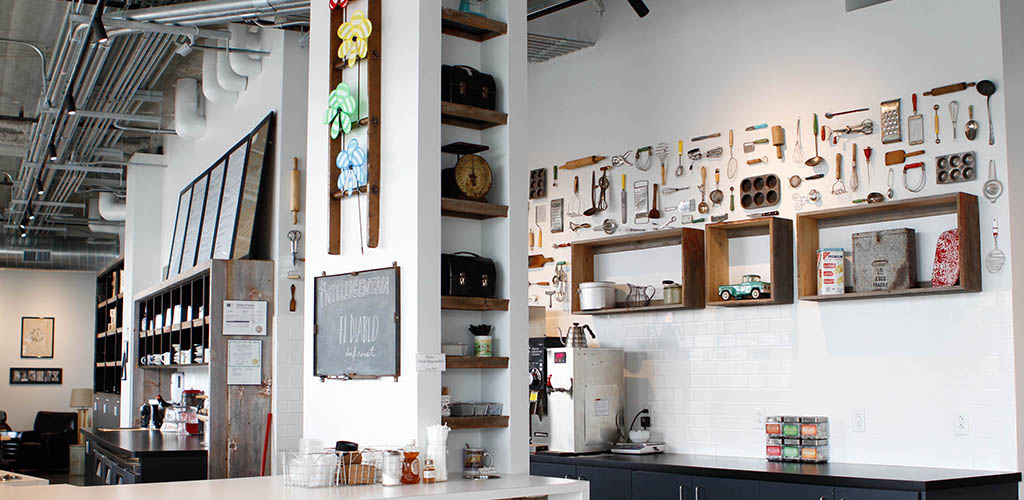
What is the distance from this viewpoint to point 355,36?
15.7ft

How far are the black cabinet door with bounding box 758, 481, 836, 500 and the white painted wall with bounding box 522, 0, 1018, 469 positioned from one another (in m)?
0.68

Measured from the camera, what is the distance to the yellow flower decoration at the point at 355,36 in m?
4.70

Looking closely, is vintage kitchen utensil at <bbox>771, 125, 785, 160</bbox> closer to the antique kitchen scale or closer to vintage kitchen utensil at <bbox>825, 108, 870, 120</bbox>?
vintage kitchen utensil at <bbox>825, 108, 870, 120</bbox>

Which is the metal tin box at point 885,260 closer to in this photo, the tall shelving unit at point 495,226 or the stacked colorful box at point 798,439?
the stacked colorful box at point 798,439

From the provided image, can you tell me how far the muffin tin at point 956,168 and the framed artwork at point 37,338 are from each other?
16.0 metres

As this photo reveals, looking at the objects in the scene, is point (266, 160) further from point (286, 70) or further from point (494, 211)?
point (494, 211)

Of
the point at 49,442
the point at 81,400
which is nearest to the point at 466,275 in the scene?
the point at 49,442

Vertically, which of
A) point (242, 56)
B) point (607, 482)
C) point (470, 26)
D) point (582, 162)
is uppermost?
point (242, 56)

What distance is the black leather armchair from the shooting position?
1555 cm

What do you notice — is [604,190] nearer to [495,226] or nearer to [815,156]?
[815,156]

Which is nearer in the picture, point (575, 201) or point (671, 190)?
point (671, 190)

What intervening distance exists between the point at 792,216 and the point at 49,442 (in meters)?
13.3

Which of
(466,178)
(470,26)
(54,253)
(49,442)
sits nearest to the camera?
(466,178)

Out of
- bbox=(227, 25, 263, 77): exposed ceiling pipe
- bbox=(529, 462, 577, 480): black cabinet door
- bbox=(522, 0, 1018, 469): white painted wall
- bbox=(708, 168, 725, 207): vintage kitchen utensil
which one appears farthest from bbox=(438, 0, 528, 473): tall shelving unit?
bbox=(227, 25, 263, 77): exposed ceiling pipe
